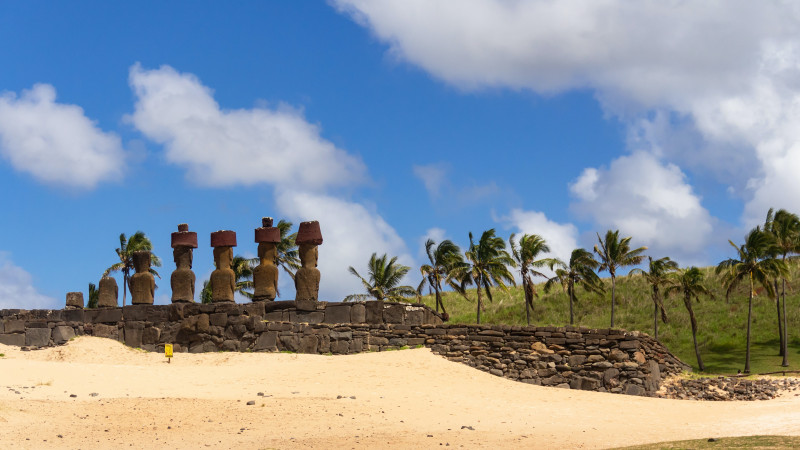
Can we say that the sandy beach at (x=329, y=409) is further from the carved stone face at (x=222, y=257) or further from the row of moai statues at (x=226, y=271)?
the carved stone face at (x=222, y=257)

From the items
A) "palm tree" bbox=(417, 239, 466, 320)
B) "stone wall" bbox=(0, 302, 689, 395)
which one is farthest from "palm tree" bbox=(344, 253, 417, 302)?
"stone wall" bbox=(0, 302, 689, 395)

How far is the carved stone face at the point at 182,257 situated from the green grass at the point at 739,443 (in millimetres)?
19262

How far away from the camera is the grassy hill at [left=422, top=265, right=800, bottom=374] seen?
159 feet

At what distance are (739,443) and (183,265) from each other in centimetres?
2046

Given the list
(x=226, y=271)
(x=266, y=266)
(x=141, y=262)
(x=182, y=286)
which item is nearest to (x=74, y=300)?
(x=141, y=262)

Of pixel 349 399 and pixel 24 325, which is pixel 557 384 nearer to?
pixel 349 399

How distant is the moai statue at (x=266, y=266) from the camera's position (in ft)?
92.7

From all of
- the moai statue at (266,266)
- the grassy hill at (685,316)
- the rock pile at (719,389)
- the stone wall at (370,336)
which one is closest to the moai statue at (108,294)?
the stone wall at (370,336)

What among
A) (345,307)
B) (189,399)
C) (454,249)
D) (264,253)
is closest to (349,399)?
(189,399)

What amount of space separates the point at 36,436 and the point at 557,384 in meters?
13.7

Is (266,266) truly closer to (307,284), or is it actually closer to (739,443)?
(307,284)

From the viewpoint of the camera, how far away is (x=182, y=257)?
2947 centimetres

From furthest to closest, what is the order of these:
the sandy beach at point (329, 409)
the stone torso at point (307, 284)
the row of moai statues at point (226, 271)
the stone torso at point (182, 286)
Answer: the stone torso at point (182, 286) → the row of moai statues at point (226, 271) → the stone torso at point (307, 284) → the sandy beach at point (329, 409)

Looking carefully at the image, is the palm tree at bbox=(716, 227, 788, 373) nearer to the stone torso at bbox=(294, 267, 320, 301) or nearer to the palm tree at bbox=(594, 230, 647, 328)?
the palm tree at bbox=(594, 230, 647, 328)
